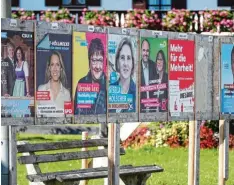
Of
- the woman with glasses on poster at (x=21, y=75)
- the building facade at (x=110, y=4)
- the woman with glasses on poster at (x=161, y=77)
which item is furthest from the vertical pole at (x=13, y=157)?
the building facade at (x=110, y=4)

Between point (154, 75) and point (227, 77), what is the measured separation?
4.35 ft

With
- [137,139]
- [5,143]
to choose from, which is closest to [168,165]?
[137,139]

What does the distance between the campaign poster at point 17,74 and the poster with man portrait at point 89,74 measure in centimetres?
57

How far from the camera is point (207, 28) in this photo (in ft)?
81.9

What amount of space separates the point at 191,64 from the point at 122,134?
949cm

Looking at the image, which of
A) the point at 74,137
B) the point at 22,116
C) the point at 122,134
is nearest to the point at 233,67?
the point at 22,116

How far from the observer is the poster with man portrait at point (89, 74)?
339 inches

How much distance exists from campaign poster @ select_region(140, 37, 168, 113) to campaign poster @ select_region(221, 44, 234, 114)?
3.40 ft

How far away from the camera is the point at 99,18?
25750mm

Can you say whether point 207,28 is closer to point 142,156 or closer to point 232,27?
point 232,27

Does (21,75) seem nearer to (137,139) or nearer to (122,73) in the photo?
(122,73)

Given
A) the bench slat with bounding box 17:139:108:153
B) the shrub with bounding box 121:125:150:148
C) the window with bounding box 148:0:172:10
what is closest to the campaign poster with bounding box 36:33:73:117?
the bench slat with bounding box 17:139:108:153

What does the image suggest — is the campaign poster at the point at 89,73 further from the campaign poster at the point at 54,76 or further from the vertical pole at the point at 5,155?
the vertical pole at the point at 5,155

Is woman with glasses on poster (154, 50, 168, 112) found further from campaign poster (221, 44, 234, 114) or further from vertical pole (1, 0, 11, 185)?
vertical pole (1, 0, 11, 185)
